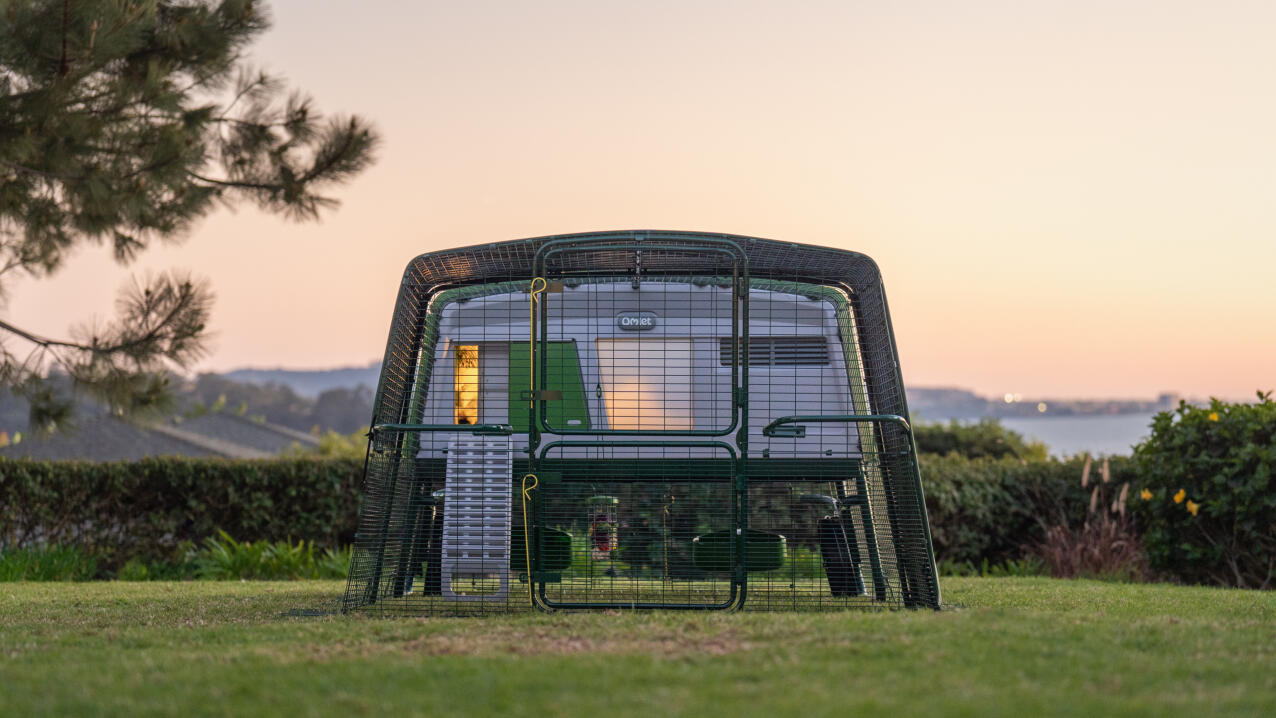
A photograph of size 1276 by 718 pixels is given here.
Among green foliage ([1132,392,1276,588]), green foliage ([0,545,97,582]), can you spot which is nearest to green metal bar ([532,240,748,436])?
green foliage ([1132,392,1276,588])

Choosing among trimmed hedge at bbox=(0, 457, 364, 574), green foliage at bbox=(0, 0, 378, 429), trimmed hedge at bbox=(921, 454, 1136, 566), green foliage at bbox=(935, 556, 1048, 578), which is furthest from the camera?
trimmed hedge at bbox=(921, 454, 1136, 566)

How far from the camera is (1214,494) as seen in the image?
9203 millimetres

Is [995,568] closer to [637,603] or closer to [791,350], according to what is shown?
[791,350]

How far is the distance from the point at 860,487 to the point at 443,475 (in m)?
2.36

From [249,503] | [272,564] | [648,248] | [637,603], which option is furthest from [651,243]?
[249,503]

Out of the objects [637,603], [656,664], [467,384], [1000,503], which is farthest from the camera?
[1000,503]

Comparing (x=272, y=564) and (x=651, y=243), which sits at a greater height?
(x=651, y=243)

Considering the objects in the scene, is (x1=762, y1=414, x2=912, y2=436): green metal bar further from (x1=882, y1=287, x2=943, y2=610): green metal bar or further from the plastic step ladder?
the plastic step ladder

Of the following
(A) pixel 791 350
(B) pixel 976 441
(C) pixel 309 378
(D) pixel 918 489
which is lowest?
(D) pixel 918 489

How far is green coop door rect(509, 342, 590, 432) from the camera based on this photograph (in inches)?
240

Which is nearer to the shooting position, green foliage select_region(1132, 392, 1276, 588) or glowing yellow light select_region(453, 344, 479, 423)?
glowing yellow light select_region(453, 344, 479, 423)

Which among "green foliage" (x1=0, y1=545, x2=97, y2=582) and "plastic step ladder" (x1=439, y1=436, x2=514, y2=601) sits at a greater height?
"plastic step ladder" (x1=439, y1=436, x2=514, y2=601)

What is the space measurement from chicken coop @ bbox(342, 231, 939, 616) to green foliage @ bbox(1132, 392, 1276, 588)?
4.25 metres

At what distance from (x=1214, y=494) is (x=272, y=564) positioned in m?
8.33
